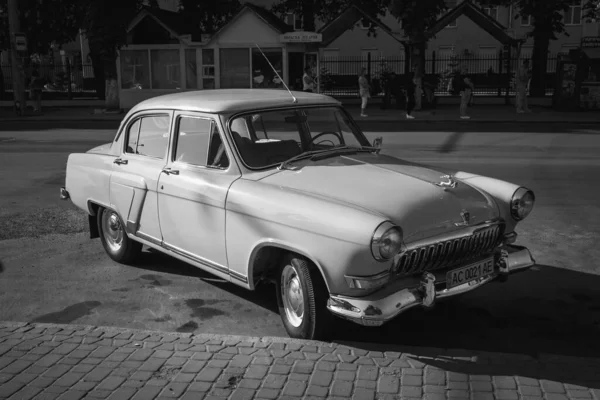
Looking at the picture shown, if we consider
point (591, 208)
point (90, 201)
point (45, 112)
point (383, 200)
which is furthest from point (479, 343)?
point (45, 112)

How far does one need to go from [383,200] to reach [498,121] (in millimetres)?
19573

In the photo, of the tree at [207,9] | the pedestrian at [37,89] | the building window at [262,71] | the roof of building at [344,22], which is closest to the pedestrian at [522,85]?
the roof of building at [344,22]

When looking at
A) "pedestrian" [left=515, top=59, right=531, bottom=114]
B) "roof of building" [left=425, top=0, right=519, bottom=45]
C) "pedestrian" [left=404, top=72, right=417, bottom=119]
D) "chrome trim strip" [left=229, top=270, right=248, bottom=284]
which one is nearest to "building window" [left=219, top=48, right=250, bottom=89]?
"pedestrian" [left=404, top=72, right=417, bottom=119]

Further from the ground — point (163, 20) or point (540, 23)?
point (540, 23)

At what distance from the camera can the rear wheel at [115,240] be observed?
6590 millimetres

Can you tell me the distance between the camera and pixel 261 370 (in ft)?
13.9

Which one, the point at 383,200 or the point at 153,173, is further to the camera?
the point at 153,173

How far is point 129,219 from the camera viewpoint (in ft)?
20.4

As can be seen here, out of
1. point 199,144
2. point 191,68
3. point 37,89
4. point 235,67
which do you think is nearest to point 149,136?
point 199,144

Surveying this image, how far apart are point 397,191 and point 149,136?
2581 mm

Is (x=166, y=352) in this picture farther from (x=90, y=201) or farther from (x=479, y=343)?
(x=90, y=201)

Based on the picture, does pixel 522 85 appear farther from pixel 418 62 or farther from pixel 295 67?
pixel 295 67

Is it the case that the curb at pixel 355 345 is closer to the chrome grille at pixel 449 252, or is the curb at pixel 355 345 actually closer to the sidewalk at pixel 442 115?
the chrome grille at pixel 449 252

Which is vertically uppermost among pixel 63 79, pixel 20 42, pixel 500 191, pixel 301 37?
pixel 301 37
